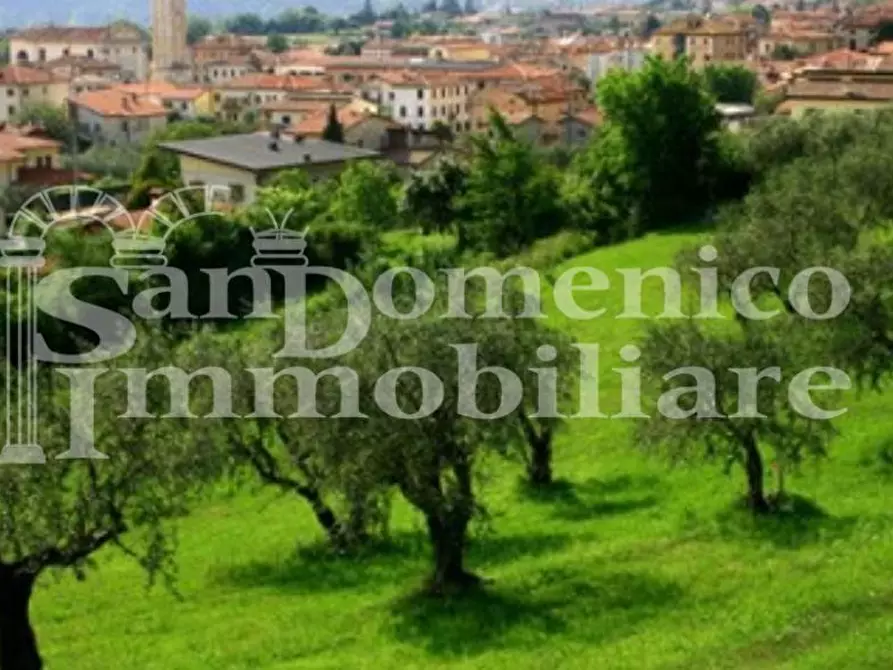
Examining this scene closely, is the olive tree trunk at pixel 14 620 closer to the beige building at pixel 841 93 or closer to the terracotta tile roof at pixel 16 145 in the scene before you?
the beige building at pixel 841 93

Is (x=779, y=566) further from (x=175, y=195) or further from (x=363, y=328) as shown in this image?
(x=175, y=195)

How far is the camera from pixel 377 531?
19812 mm

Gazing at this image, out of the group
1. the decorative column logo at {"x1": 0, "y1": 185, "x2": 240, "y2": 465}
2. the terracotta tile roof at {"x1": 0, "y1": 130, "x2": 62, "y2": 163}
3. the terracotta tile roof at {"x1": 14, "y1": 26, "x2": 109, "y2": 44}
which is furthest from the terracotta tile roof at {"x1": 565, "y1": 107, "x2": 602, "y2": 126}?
the terracotta tile roof at {"x1": 14, "y1": 26, "x2": 109, "y2": 44}

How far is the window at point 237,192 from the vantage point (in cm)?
5012

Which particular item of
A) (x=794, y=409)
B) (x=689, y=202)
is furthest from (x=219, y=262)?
(x=794, y=409)

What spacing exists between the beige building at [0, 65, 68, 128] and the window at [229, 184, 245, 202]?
147 ft

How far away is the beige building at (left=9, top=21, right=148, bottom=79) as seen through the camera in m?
152

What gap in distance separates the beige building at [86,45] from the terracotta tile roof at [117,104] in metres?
61.6

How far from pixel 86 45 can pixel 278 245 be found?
393 feet

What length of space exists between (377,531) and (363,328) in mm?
3525

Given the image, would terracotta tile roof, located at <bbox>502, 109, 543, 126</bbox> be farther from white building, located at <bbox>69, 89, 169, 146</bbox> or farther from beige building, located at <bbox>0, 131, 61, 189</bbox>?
beige building, located at <bbox>0, 131, 61, 189</bbox>

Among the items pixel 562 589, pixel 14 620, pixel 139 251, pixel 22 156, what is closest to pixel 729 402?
pixel 562 589

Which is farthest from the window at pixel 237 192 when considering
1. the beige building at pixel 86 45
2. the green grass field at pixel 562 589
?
the beige building at pixel 86 45

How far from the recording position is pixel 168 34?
148 metres
